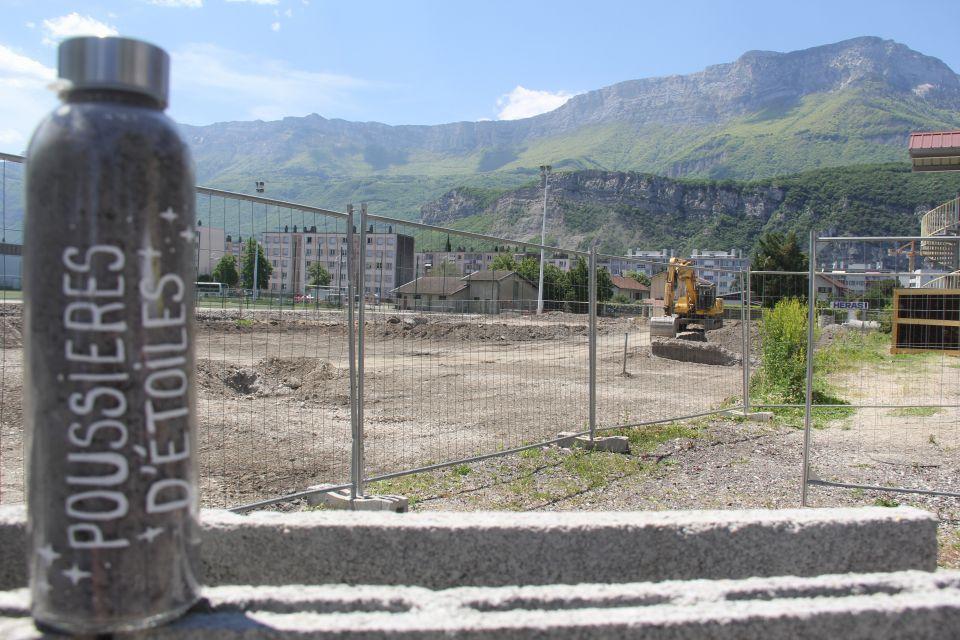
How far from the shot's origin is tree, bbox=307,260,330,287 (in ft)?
17.6

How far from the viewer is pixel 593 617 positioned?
6.23 feet

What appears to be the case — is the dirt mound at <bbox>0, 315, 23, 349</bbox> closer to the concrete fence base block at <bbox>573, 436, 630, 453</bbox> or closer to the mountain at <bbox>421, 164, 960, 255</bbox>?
the concrete fence base block at <bbox>573, 436, 630, 453</bbox>

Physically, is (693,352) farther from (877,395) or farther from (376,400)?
(376,400)

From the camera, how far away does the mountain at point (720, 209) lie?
146 metres

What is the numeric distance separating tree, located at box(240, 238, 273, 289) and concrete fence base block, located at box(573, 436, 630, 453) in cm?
415

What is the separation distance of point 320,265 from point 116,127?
389 cm

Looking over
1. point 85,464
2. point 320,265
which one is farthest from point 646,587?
point 320,265

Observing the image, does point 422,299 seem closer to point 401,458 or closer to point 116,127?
point 401,458

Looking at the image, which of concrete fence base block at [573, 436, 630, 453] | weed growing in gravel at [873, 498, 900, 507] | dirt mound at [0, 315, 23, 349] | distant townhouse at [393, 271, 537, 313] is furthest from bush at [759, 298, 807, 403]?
dirt mound at [0, 315, 23, 349]

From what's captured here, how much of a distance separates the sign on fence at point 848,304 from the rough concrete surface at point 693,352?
33.3ft

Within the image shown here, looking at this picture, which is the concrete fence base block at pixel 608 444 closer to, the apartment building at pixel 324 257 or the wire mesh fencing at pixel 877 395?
the wire mesh fencing at pixel 877 395

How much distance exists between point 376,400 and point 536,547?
9840mm

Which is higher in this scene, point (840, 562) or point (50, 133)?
point (50, 133)

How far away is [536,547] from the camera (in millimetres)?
2445
